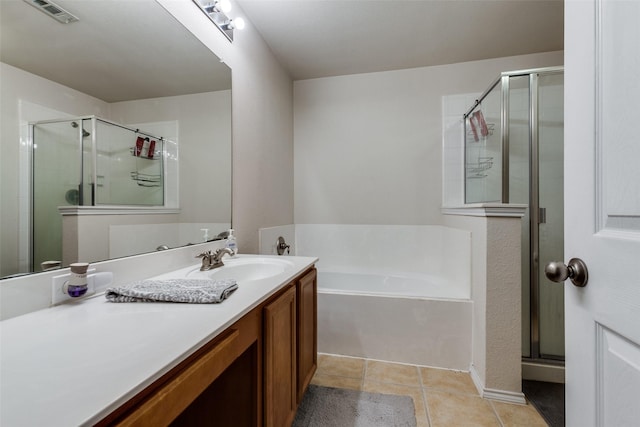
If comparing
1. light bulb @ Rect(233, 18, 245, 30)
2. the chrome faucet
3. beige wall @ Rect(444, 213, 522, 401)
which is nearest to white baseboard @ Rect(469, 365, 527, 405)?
beige wall @ Rect(444, 213, 522, 401)

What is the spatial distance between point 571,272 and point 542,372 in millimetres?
1738

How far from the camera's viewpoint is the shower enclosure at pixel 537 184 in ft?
6.03

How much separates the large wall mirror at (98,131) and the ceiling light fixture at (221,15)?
0.69ft

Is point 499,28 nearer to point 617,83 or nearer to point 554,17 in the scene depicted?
point 554,17

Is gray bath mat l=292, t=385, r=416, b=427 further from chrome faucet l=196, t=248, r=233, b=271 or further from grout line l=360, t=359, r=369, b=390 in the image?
chrome faucet l=196, t=248, r=233, b=271

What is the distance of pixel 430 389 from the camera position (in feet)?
5.41

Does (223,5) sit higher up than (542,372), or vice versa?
(223,5)

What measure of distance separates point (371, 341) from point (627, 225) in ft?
5.76

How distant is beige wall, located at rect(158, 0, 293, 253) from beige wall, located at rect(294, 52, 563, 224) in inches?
11.4

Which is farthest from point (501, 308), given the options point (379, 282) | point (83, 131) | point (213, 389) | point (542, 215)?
point (83, 131)

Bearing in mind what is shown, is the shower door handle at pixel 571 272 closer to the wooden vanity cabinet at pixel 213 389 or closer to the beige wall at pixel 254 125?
the wooden vanity cabinet at pixel 213 389

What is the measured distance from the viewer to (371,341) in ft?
6.48

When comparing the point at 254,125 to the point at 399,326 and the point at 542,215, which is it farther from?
the point at 542,215

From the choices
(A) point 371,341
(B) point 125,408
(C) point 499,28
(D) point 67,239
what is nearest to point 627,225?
(B) point 125,408
